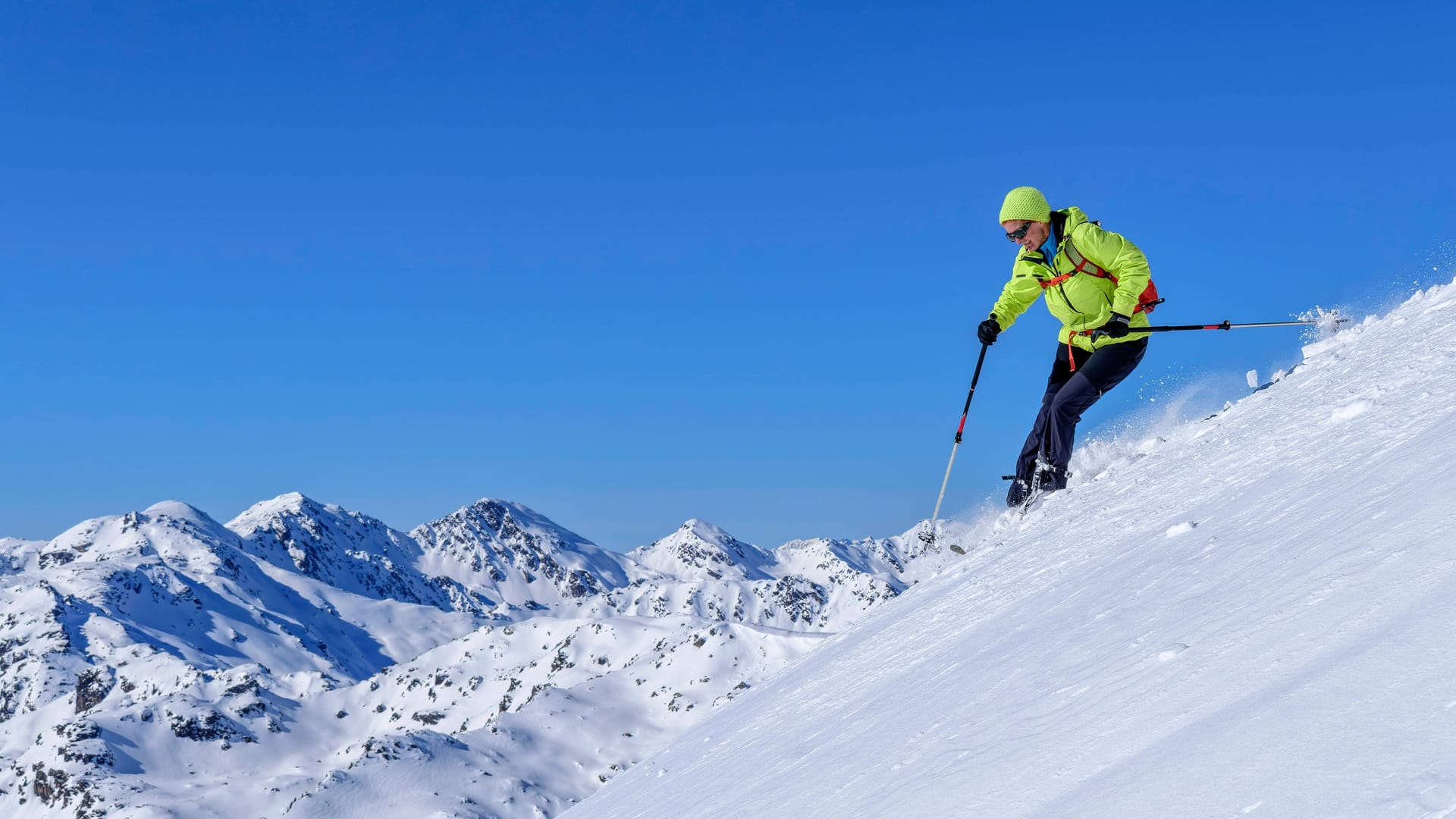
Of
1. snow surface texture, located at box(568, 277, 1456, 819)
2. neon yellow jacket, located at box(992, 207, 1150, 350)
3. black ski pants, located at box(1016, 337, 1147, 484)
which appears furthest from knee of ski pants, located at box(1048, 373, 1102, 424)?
snow surface texture, located at box(568, 277, 1456, 819)

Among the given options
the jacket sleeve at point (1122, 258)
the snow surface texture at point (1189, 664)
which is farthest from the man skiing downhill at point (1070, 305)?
the snow surface texture at point (1189, 664)

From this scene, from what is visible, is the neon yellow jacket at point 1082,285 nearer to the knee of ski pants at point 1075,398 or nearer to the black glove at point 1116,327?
the black glove at point 1116,327

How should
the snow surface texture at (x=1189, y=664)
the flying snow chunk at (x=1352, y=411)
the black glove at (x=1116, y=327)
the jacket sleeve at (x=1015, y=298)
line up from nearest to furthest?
the snow surface texture at (x=1189, y=664), the flying snow chunk at (x=1352, y=411), the black glove at (x=1116, y=327), the jacket sleeve at (x=1015, y=298)

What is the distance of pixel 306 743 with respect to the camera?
640 ft

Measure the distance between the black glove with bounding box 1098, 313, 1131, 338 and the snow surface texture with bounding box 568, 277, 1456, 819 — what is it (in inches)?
71.1

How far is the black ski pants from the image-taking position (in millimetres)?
11766

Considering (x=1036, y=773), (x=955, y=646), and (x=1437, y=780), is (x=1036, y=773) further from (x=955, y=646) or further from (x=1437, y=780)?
(x=955, y=646)

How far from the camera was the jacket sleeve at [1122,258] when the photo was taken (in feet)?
36.8

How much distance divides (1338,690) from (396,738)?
487 ft

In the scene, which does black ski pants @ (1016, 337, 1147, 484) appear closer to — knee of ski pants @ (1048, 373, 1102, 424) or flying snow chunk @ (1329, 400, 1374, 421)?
knee of ski pants @ (1048, 373, 1102, 424)

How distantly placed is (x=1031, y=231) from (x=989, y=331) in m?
1.70

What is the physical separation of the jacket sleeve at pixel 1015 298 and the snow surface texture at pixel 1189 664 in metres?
3.23

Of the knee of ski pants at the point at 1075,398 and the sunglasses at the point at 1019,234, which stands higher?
the sunglasses at the point at 1019,234

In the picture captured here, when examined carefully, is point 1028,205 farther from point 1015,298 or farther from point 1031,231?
point 1015,298
